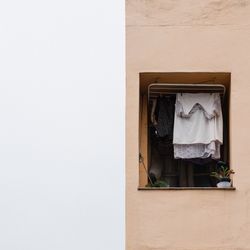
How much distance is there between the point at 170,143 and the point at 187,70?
4.21 feet

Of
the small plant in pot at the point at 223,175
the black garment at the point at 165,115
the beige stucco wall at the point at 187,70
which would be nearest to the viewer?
the beige stucco wall at the point at 187,70

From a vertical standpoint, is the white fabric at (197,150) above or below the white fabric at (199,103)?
below

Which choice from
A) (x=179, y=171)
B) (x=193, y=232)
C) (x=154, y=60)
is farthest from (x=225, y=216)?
(x=154, y=60)

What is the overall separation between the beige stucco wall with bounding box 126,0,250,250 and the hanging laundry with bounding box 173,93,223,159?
0.58 m

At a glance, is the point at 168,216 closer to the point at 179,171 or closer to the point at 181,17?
the point at 179,171

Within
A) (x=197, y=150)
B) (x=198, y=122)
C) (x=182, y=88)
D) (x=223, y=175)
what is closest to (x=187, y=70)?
(x=182, y=88)

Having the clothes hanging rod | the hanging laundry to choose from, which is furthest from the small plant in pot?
the clothes hanging rod

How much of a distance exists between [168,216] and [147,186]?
0.67m

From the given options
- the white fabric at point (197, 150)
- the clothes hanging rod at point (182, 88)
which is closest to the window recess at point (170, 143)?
the clothes hanging rod at point (182, 88)

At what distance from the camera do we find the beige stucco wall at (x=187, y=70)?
40.8 feet

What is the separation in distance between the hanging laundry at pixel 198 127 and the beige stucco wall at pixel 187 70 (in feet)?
1.90

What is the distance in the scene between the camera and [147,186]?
13.0 metres

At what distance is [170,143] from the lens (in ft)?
44.6

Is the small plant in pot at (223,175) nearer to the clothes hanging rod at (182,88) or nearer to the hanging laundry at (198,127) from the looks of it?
the hanging laundry at (198,127)
